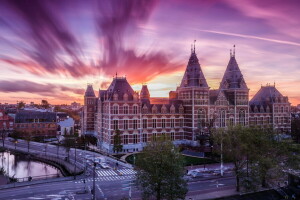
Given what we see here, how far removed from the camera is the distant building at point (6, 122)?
107312 mm

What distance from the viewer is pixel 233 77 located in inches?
3652

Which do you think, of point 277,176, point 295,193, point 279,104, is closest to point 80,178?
point 277,176

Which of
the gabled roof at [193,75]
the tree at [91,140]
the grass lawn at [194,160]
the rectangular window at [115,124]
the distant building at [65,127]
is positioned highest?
the gabled roof at [193,75]

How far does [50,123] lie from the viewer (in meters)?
111

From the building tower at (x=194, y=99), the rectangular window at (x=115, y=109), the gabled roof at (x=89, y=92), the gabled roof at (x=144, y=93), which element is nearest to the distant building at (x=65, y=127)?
the gabled roof at (x=89, y=92)

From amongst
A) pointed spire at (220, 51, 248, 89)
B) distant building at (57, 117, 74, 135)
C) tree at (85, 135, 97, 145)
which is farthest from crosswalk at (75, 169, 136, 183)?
distant building at (57, 117, 74, 135)

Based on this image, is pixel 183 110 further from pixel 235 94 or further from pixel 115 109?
pixel 115 109

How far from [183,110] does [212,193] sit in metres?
44.7

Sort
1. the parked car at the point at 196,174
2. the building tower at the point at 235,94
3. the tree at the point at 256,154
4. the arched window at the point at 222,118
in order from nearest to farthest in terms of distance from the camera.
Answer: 1. the tree at the point at 256,154
2. the parked car at the point at 196,174
3. the arched window at the point at 222,118
4. the building tower at the point at 235,94

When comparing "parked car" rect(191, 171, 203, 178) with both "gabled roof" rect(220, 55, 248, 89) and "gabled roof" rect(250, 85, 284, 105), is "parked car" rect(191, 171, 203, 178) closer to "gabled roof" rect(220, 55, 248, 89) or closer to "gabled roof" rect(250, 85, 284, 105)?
"gabled roof" rect(220, 55, 248, 89)

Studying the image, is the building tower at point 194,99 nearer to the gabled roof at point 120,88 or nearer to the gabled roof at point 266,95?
the gabled roof at point 120,88

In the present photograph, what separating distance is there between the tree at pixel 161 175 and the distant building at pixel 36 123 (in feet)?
282

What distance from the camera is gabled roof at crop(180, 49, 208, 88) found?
83.2 meters

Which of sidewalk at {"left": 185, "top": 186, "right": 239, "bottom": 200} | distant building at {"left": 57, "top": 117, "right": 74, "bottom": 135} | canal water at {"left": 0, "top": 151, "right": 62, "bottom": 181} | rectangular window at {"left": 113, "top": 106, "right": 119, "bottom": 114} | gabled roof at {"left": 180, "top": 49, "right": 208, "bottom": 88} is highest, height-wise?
gabled roof at {"left": 180, "top": 49, "right": 208, "bottom": 88}
